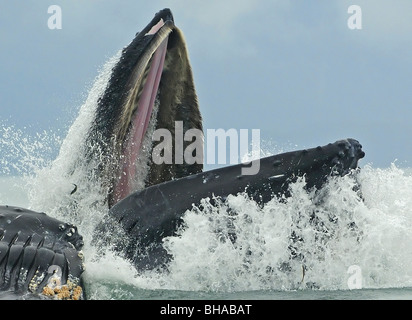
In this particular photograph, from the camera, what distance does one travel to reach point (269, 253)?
27.2 ft

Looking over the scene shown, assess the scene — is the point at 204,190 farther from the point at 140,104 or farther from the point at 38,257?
the point at 38,257

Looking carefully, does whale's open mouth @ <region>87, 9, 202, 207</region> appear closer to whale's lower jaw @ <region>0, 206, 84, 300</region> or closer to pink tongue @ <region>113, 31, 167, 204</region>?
pink tongue @ <region>113, 31, 167, 204</region>

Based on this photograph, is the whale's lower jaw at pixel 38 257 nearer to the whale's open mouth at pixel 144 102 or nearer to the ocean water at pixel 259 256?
the ocean water at pixel 259 256

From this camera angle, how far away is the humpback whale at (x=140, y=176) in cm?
710

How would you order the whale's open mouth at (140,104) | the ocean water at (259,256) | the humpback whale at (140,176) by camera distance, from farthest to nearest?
the whale's open mouth at (140,104), the ocean water at (259,256), the humpback whale at (140,176)

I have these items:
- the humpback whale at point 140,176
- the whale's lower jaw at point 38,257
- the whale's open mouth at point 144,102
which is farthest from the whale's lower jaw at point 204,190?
the whale's open mouth at point 144,102

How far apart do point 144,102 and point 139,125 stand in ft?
1.06

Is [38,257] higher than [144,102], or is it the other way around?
[144,102]

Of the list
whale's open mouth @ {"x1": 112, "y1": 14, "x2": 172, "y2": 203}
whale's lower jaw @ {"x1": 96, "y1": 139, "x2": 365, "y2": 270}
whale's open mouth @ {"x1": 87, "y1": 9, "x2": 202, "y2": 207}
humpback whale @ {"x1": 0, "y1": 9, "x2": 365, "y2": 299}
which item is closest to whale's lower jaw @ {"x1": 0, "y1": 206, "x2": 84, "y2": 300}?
humpback whale @ {"x1": 0, "y1": 9, "x2": 365, "y2": 299}

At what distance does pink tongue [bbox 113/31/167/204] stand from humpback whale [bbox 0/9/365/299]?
0.04 ft

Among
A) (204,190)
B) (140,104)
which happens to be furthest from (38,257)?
(140,104)

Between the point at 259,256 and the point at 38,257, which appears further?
the point at 259,256

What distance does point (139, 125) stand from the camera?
9.90 m

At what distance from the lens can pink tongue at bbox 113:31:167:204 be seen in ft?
32.0
